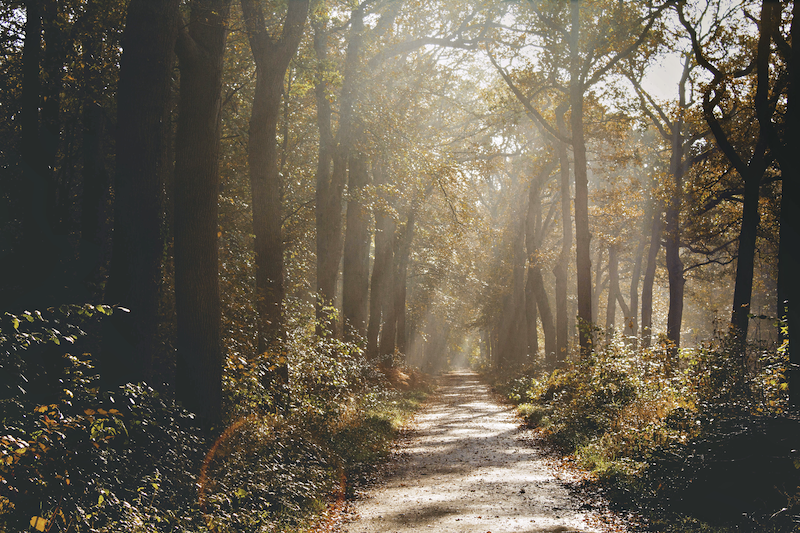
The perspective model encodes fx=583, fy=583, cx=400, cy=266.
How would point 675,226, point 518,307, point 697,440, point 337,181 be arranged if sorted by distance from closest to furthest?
1. point 697,440
2. point 337,181
3. point 675,226
4. point 518,307

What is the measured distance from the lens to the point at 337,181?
663 inches

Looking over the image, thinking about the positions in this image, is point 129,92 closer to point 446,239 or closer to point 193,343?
point 193,343

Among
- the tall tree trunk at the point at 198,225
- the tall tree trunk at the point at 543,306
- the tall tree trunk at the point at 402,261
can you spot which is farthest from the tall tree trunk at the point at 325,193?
the tall tree trunk at the point at 543,306

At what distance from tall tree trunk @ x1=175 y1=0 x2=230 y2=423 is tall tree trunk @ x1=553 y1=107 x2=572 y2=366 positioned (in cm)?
1401

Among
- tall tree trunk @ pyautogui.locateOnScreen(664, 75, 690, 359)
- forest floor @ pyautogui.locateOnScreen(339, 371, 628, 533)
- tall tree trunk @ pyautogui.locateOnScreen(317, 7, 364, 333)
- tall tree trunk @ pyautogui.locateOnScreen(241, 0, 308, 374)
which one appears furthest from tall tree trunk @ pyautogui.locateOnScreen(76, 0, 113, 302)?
tall tree trunk @ pyautogui.locateOnScreen(664, 75, 690, 359)

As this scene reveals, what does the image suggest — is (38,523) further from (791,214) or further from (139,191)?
(791,214)

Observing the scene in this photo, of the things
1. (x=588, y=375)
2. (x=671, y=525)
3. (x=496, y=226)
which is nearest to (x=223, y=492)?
(x=671, y=525)

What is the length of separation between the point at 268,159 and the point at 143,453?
706 centimetres

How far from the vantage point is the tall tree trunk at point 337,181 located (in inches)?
634

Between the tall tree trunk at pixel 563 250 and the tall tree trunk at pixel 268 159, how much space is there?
37.4ft

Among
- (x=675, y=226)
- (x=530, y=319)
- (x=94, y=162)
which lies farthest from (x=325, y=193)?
(x=530, y=319)

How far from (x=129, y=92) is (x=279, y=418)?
17.9 feet

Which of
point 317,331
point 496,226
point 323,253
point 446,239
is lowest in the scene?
point 317,331

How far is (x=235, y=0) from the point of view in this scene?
13.1 metres
